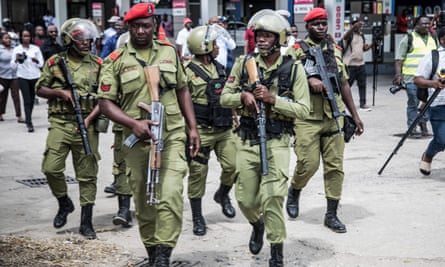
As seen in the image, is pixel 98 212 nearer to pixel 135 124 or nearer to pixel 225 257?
pixel 225 257

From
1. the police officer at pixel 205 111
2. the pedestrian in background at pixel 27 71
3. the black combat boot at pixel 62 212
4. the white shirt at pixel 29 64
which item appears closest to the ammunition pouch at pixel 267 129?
the police officer at pixel 205 111

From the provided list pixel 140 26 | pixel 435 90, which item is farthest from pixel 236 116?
pixel 435 90

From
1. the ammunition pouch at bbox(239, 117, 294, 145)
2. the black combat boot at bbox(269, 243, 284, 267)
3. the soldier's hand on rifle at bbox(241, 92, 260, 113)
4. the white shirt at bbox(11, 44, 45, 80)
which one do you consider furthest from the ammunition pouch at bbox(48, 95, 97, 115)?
the white shirt at bbox(11, 44, 45, 80)

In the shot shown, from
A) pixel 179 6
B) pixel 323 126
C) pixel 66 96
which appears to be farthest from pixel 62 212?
pixel 179 6

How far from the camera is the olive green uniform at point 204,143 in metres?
6.30

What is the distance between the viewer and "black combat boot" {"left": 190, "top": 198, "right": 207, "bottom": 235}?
244 inches

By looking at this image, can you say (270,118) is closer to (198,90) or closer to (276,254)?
(276,254)

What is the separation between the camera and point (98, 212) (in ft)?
23.4

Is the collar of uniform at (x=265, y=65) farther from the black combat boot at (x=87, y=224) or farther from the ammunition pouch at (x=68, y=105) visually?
the black combat boot at (x=87, y=224)

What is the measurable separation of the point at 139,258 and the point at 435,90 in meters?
4.08

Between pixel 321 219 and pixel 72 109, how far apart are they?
2483mm

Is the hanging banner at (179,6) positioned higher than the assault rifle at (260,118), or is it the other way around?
the hanging banner at (179,6)

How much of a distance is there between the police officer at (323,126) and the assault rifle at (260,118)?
1.18 meters

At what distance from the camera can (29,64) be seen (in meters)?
12.7
